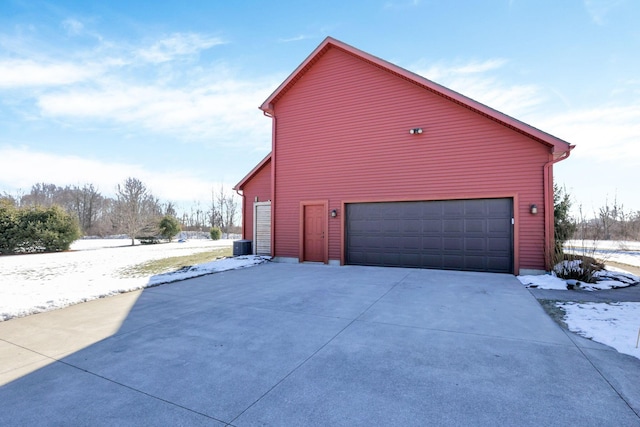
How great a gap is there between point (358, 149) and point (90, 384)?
848 centimetres

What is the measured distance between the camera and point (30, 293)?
19.0 ft

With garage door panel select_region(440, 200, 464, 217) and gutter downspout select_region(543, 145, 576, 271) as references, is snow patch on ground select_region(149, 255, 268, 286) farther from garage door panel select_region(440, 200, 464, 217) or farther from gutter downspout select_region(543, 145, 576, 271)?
gutter downspout select_region(543, 145, 576, 271)

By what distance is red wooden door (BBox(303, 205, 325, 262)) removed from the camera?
10023 mm

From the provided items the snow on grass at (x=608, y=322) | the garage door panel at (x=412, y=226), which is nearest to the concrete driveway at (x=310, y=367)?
the snow on grass at (x=608, y=322)

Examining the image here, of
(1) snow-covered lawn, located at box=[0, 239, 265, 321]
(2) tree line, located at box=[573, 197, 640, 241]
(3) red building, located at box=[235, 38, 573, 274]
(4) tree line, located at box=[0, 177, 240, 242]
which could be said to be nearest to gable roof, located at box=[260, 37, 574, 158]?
(3) red building, located at box=[235, 38, 573, 274]

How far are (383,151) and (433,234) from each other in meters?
2.98

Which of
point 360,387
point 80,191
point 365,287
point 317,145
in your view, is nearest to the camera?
point 360,387

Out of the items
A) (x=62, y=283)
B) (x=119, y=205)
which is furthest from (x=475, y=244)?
(x=119, y=205)

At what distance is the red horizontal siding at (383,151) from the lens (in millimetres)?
7723

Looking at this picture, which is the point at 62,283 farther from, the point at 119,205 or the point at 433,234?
the point at 119,205

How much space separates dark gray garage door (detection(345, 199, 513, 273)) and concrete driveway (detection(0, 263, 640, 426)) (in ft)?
10.7

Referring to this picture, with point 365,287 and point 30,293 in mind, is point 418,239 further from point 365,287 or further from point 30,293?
point 30,293

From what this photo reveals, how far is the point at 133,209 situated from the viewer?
82.8 ft

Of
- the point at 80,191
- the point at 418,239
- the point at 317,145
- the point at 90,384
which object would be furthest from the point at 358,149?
the point at 80,191
